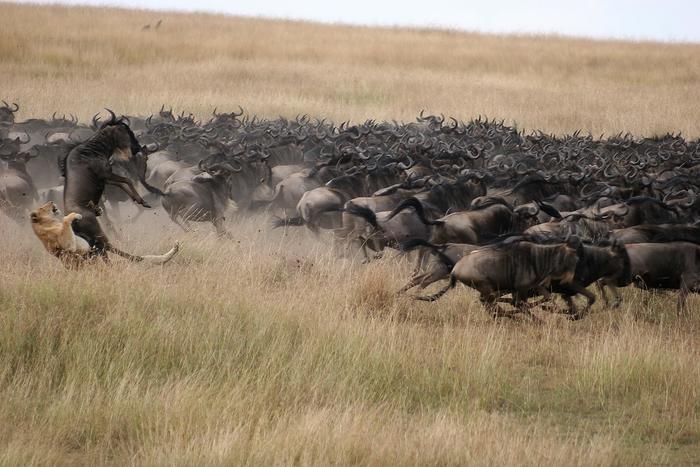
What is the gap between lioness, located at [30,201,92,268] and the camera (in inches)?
340

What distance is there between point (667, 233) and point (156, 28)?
1302 inches

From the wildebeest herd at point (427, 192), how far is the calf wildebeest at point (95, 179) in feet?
0.04

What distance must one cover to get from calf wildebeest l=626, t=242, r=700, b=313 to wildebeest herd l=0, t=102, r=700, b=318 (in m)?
0.01

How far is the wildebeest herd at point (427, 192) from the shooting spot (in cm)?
933

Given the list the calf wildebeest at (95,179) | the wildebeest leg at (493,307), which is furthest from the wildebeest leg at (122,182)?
the wildebeest leg at (493,307)

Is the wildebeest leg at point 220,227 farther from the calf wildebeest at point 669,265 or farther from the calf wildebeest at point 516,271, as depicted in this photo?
the calf wildebeest at point 669,265

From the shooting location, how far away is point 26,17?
4050 centimetres

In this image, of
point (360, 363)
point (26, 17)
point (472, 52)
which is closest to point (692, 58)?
point (472, 52)

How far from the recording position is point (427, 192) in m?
11.9

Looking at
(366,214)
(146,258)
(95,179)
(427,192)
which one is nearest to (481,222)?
(366,214)

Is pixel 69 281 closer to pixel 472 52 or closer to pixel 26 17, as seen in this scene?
pixel 472 52

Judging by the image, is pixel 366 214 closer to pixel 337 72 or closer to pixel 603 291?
pixel 603 291

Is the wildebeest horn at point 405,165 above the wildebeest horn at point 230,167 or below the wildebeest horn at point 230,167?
above

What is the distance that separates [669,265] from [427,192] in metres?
3.14
